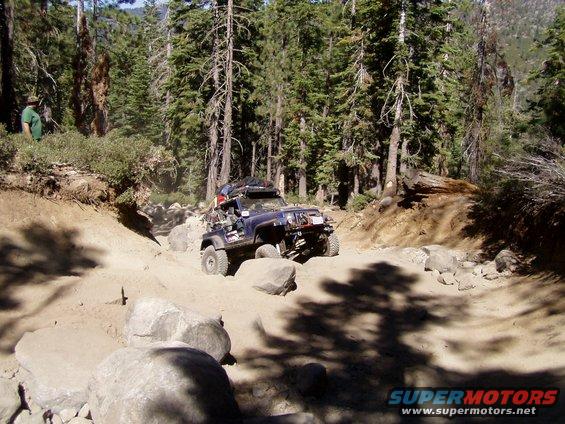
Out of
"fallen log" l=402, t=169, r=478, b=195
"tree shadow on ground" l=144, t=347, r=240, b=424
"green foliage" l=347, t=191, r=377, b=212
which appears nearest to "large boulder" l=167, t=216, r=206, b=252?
"green foliage" l=347, t=191, r=377, b=212

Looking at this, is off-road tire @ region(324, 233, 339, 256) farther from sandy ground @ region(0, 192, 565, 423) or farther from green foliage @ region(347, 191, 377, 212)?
green foliage @ region(347, 191, 377, 212)

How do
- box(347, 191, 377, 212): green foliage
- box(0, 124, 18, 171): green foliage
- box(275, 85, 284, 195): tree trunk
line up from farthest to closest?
box(275, 85, 284, 195): tree trunk, box(347, 191, 377, 212): green foliage, box(0, 124, 18, 171): green foliage

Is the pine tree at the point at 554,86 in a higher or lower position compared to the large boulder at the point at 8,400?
higher

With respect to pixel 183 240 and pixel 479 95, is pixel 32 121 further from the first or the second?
pixel 479 95

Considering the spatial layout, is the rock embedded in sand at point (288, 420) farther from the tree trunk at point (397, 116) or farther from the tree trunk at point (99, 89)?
the tree trunk at point (99, 89)

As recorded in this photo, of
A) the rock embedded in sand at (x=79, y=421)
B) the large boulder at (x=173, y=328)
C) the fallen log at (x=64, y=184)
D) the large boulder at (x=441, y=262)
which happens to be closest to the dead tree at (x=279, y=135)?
the large boulder at (x=441, y=262)

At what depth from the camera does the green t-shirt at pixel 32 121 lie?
10138mm

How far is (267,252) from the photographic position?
10.1m

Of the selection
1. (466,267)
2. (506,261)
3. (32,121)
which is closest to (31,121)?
(32,121)

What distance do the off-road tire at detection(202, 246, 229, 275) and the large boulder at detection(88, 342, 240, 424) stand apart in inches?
252

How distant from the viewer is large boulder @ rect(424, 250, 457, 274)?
996 cm

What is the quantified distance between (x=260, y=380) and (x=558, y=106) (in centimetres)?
1274

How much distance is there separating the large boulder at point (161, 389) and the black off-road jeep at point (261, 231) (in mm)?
5615

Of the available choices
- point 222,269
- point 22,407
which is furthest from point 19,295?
point 222,269
